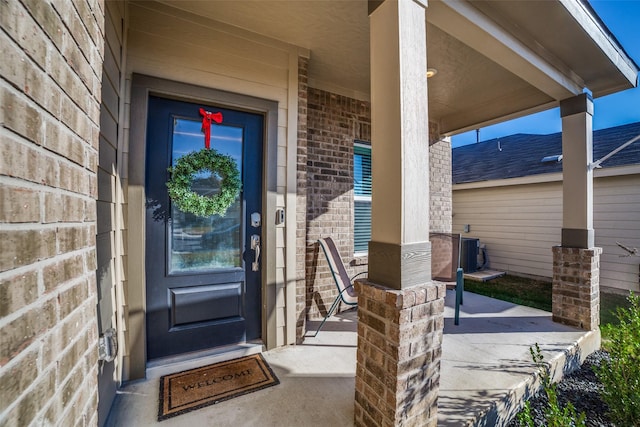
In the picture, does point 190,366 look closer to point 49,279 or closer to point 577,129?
point 49,279

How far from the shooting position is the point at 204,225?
7.52 feet

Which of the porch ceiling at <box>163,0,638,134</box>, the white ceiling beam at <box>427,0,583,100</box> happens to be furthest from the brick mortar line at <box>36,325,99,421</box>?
the white ceiling beam at <box>427,0,583,100</box>

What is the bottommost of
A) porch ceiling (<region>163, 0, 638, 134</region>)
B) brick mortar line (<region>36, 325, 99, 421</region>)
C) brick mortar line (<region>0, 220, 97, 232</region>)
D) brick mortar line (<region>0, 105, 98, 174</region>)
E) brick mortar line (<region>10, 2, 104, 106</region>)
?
brick mortar line (<region>36, 325, 99, 421</region>)

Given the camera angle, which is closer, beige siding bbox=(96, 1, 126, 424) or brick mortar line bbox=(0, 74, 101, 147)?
brick mortar line bbox=(0, 74, 101, 147)

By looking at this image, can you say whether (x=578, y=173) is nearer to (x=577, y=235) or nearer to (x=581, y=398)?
(x=577, y=235)

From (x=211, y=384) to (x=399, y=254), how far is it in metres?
1.66

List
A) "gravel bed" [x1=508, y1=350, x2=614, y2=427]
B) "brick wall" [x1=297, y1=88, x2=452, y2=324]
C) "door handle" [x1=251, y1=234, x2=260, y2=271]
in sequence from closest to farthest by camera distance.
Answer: "gravel bed" [x1=508, y1=350, x2=614, y2=427]
"door handle" [x1=251, y1=234, x2=260, y2=271]
"brick wall" [x1=297, y1=88, x2=452, y2=324]

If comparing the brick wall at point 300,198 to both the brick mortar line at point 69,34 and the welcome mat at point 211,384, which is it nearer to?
the welcome mat at point 211,384

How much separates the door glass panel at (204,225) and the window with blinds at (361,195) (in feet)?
5.76

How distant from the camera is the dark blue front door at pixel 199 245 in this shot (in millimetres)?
2123

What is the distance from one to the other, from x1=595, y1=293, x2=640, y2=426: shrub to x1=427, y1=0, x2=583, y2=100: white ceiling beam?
2.16 metres

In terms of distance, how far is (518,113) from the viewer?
12.6 ft

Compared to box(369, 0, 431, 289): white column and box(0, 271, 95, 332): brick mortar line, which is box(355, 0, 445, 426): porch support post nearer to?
box(369, 0, 431, 289): white column

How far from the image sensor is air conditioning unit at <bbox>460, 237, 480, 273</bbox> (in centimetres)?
630
